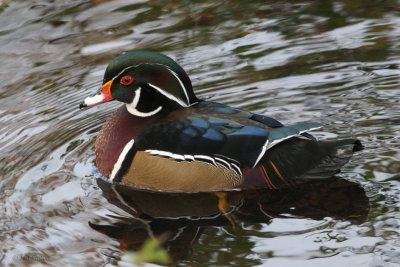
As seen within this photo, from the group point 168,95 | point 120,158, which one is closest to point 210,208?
point 120,158

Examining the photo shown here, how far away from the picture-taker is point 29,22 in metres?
8.69

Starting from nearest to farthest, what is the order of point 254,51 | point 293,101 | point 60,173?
point 60,173 < point 293,101 < point 254,51

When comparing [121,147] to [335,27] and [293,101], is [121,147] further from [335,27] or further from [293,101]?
[335,27]

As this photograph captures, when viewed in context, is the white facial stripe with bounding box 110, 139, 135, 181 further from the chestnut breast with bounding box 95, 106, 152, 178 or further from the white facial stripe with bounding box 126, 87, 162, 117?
the white facial stripe with bounding box 126, 87, 162, 117

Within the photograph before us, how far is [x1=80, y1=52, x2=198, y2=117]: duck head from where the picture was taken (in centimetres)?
560

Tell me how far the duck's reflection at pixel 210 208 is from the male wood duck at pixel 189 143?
0.27 feet

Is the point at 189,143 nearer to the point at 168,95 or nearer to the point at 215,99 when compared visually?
the point at 168,95

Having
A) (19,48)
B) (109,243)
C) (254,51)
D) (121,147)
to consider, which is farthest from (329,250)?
(19,48)

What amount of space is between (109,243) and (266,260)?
42.8 inches

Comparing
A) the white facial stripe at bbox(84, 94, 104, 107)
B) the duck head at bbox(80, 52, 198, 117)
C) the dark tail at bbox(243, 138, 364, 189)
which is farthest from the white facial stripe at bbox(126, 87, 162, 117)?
the dark tail at bbox(243, 138, 364, 189)

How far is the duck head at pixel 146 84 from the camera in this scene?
5.60 m

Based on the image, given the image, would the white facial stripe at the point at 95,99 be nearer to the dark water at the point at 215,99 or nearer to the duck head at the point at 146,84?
the duck head at the point at 146,84

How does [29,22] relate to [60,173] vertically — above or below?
above

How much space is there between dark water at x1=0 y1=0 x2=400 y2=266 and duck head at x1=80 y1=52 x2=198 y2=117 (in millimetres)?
681
